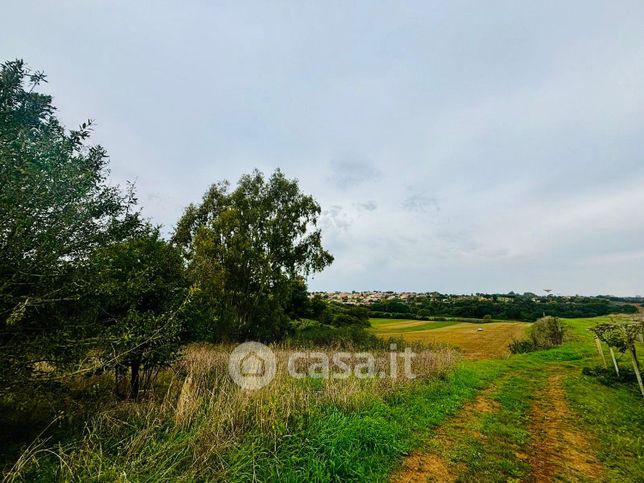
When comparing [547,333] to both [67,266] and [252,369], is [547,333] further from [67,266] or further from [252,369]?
[67,266]

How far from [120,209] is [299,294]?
24.9 meters

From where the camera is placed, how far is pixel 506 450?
233 inches

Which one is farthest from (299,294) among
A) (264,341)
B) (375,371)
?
(375,371)

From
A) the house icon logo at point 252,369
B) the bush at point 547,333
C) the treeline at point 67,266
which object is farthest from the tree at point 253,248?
the bush at point 547,333

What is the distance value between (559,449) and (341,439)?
15.1 ft

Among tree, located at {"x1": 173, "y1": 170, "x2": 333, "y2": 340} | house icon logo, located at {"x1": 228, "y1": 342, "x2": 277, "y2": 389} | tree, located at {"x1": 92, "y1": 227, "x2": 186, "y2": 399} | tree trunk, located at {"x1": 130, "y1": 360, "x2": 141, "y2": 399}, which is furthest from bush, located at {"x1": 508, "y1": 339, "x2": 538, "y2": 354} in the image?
tree trunk, located at {"x1": 130, "y1": 360, "x2": 141, "y2": 399}

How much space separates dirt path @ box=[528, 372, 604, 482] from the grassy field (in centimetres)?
2

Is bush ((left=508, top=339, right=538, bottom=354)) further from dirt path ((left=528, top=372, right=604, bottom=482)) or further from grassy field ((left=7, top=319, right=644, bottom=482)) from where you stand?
dirt path ((left=528, top=372, right=604, bottom=482))

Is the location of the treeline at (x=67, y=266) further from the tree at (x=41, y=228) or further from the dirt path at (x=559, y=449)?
the dirt path at (x=559, y=449)

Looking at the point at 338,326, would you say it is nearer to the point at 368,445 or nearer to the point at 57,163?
the point at 368,445

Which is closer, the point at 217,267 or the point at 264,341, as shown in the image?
the point at 217,267

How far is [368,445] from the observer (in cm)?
545

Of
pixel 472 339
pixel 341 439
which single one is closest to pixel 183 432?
pixel 341 439

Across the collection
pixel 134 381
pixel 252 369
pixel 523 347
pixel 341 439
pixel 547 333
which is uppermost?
pixel 547 333
